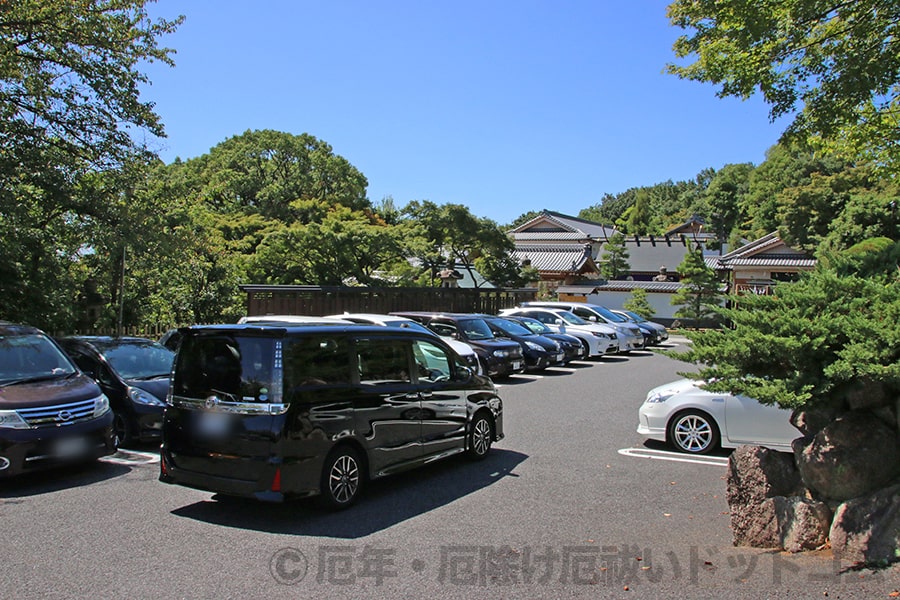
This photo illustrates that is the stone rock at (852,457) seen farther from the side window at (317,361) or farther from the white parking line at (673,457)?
the side window at (317,361)

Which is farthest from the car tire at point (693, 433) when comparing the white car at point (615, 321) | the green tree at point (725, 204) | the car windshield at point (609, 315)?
the green tree at point (725, 204)

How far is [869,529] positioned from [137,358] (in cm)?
895

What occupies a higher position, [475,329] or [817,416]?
[475,329]

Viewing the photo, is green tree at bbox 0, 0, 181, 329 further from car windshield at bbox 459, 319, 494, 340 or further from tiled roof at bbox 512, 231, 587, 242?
tiled roof at bbox 512, 231, 587, 242

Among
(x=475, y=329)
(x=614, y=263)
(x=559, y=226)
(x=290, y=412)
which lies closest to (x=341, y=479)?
(x=290, y=412)

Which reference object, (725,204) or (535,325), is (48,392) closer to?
(535,325)

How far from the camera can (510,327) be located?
19.7 m

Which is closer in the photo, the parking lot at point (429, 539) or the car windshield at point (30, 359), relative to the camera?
the parking lot at point (429, 539)

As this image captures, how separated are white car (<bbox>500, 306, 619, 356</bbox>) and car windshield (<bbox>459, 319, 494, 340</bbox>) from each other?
19.1ft

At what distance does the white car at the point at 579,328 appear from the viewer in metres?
22.8

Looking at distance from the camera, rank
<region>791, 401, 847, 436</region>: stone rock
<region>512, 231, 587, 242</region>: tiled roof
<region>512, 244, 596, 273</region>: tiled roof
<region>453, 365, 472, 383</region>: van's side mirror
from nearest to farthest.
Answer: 1. <region>791, 401, 847, 436</region>: stone rock
2. <region>453, 365, 472, 383</region>: van's side mirror
3. <region>512, 244, 596, 273</region>: tiled roof
4. <region>512, 231, 587, 242</region>: tiled roof

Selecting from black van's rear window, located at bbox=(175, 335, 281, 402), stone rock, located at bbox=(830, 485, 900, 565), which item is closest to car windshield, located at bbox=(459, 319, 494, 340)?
black van's rear window, located at bbox=(175, 335, 281, 402)

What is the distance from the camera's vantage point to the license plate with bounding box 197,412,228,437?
19.6 ft

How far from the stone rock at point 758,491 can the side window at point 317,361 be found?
3434 millimetres
